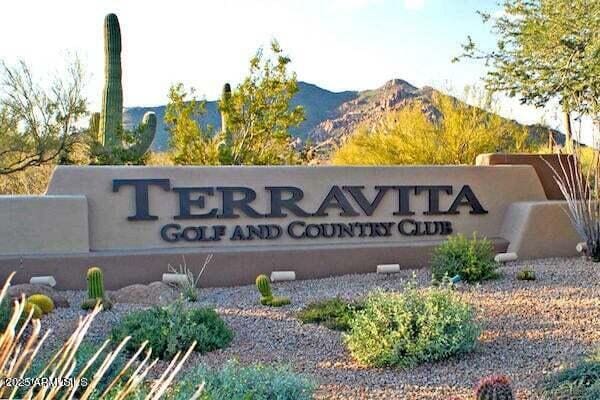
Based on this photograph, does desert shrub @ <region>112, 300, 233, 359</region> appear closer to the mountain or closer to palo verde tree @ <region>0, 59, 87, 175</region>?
palo verde tree @ <region>0, 59, 87, 175</region>

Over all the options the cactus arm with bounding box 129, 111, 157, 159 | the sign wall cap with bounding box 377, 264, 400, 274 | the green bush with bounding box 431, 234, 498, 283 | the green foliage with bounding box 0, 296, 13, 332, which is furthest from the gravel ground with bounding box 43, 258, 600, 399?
the cactus arm with bounding box 129, 111, 157, 159

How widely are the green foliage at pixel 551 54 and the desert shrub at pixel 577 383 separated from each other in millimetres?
8295

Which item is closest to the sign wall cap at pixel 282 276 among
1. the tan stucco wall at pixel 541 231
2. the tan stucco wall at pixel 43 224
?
the tan stucco wall at pixel 43 224

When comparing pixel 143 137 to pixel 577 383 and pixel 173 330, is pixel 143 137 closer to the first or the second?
pixel 173 330

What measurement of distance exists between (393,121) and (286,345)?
14126mm

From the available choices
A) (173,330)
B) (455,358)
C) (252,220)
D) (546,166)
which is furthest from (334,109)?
(455,358)

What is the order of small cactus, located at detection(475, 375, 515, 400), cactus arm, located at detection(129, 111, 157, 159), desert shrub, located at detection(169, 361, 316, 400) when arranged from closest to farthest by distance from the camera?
small cactus, located at detection(475, 375, 515, 400) → desert shrub, located at detection(169, 361, 316, 400) → cactus arm, located at detection(129, 111, 157, 159)

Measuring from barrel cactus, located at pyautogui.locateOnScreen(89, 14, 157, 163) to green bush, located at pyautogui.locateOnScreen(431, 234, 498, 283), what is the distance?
30.0 feet

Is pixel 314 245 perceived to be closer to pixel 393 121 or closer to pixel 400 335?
pixel 400 335

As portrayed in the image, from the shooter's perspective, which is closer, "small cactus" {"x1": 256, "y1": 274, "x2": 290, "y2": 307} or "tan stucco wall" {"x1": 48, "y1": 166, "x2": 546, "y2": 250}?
"small cactus" {"x1": 256, "y1": 274, "x2": 290, "y2": 307}

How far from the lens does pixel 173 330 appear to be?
6.44 meters

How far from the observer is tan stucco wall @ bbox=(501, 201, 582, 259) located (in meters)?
11.8

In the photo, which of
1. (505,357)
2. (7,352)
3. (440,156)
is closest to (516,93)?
(440,156)

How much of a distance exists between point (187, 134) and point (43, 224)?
7496 millimetres
